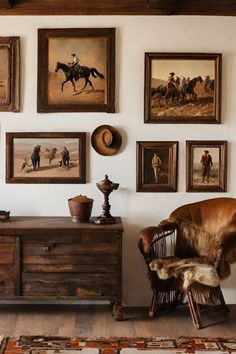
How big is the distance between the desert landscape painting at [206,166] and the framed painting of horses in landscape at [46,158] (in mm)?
986

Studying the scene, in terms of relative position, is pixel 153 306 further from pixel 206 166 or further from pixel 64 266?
pixel 206 166

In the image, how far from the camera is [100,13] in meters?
4.43

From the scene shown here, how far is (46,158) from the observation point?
14.7 ft

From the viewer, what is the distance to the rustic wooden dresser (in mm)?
3996

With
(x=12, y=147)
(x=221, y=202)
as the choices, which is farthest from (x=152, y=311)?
(x=12, y=147)

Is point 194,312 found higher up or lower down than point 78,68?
lower down

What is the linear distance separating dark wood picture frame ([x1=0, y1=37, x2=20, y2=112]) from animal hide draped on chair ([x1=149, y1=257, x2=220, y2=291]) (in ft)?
6.01

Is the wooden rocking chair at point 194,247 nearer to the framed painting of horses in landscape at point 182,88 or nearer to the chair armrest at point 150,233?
the chair armrest at point 150,233

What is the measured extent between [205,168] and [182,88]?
729 mm

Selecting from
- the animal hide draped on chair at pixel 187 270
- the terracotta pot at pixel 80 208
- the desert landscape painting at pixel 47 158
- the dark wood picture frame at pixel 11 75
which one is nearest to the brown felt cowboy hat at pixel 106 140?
the desert landscape painting at pixel 47 158

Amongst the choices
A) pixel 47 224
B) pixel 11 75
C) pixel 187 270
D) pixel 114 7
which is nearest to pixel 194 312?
pixel 187 270

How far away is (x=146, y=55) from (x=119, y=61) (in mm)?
241

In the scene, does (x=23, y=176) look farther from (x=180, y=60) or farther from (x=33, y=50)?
(x=180, y=60)

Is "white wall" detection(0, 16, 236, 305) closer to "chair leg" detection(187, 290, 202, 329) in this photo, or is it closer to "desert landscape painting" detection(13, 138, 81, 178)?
"desert landscape painting" detection(13, 138, 81, 178)
